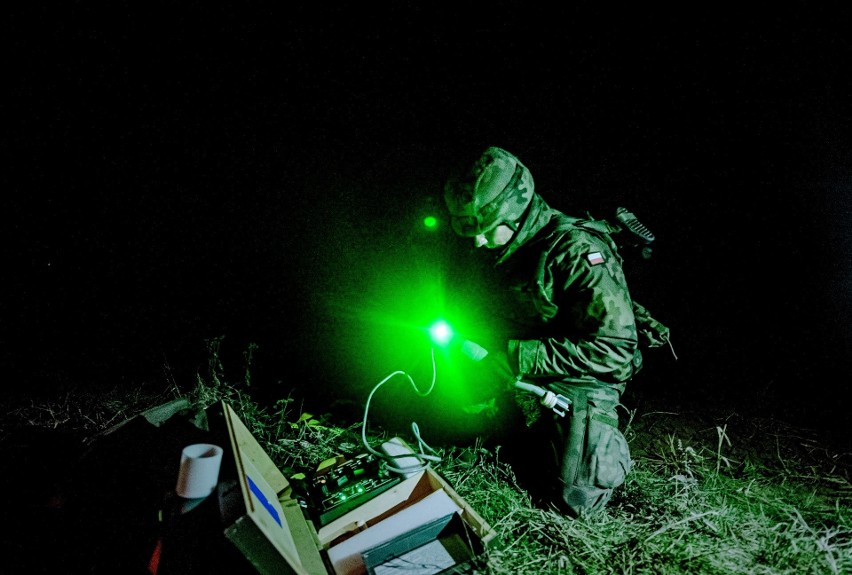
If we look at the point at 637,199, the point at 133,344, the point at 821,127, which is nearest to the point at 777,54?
the point at 821,127

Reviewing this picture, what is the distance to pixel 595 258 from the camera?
2.66 meters

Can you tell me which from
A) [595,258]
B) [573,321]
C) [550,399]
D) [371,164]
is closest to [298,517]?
[550,399]

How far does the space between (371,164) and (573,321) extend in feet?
10.7

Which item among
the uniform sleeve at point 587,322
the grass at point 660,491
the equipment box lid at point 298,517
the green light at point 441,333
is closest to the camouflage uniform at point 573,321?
the uniform sleeve at point 587,322

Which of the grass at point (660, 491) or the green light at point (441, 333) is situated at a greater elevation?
the green light at point (441, 333)

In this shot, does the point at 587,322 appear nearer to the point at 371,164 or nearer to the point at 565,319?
the point at 565,319

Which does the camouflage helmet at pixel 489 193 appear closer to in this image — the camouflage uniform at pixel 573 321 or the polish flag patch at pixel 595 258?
the camouflage uniform at pixel 573 321

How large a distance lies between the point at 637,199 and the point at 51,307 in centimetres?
759

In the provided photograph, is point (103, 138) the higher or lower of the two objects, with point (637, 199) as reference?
higher

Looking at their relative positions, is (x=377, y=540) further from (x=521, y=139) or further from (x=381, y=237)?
(x=521, y=139)

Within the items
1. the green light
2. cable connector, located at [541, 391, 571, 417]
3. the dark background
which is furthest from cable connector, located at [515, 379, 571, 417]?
the dark background

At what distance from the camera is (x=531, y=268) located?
2.94m

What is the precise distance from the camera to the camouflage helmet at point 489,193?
270cm

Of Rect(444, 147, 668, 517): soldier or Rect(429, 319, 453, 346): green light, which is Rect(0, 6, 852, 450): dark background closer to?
Rect(429, 319, 453, 346): green light
